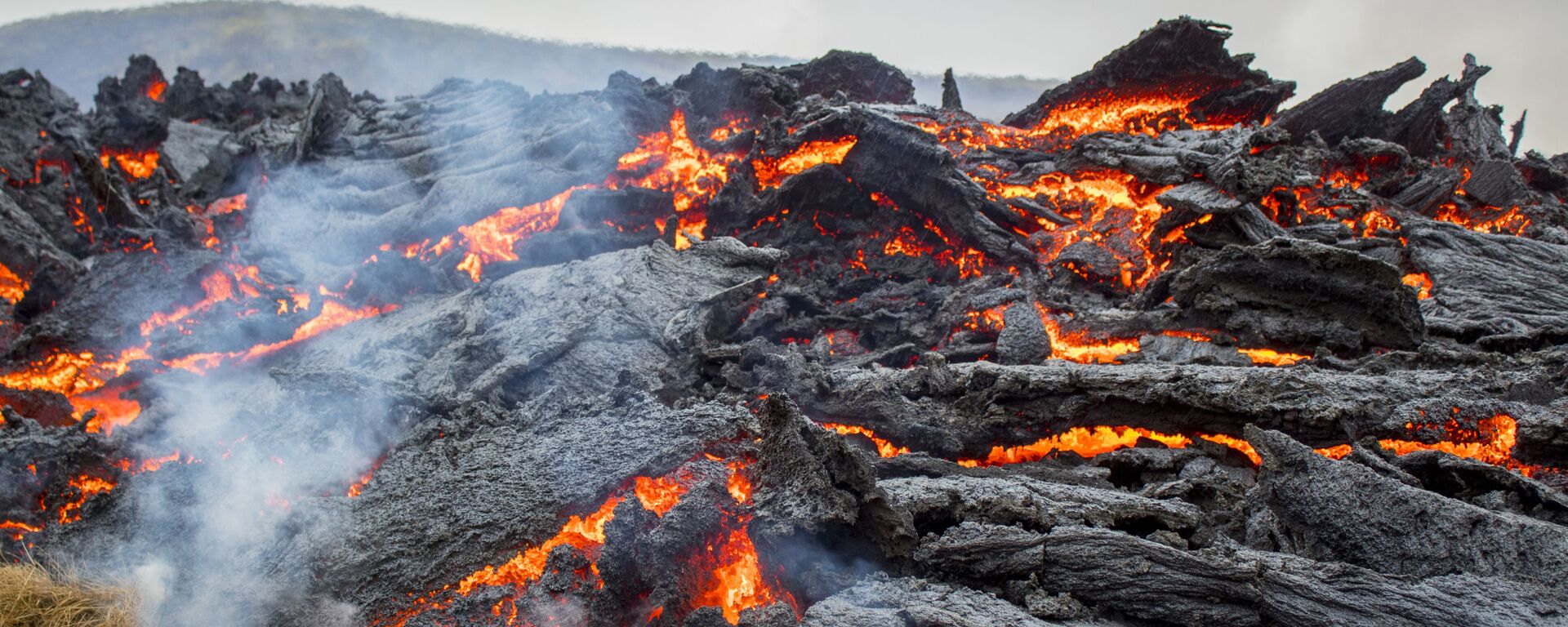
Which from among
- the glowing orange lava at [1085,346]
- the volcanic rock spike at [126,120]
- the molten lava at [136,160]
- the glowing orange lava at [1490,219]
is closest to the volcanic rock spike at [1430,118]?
the glowing orange lava at [1490,219]

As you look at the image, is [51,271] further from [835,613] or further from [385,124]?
[835,613]

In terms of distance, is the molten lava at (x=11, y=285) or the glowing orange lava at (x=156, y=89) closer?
the molten lava at (x=11, y=285)

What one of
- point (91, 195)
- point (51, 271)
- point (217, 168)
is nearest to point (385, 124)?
point (217, 168)

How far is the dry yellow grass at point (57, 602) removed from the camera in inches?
149

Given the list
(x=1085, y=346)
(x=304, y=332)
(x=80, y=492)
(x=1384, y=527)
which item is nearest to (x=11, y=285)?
(x=304, y=332)

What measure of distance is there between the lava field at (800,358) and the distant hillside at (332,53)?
25.7 feet

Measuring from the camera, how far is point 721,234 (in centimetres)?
902

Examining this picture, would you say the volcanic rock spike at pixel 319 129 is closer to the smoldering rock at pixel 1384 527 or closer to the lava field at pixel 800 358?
the lava field at pixel 800 358

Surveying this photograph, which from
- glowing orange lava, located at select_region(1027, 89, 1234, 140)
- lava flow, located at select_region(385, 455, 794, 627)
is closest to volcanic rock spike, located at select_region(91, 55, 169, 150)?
lava flow, located at select_region(385, 455, 794, 627)

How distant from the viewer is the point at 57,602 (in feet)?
12.9

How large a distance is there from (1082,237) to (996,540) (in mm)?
5496

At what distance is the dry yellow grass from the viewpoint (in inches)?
149

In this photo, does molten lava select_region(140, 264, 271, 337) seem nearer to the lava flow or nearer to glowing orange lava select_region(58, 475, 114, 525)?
glowing orange lava select_region(58, 475, 114, 525)

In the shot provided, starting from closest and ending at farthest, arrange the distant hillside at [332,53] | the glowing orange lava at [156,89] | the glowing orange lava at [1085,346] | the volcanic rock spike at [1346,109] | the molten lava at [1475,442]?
1. the molten lava at [1475,442]
2. the glowing orange lava at [1085,346]
3. the volcanic rock spike at [1346,109]
4. the glowing orange lava at [156,89]
5. the distant hillside at [332,53]
